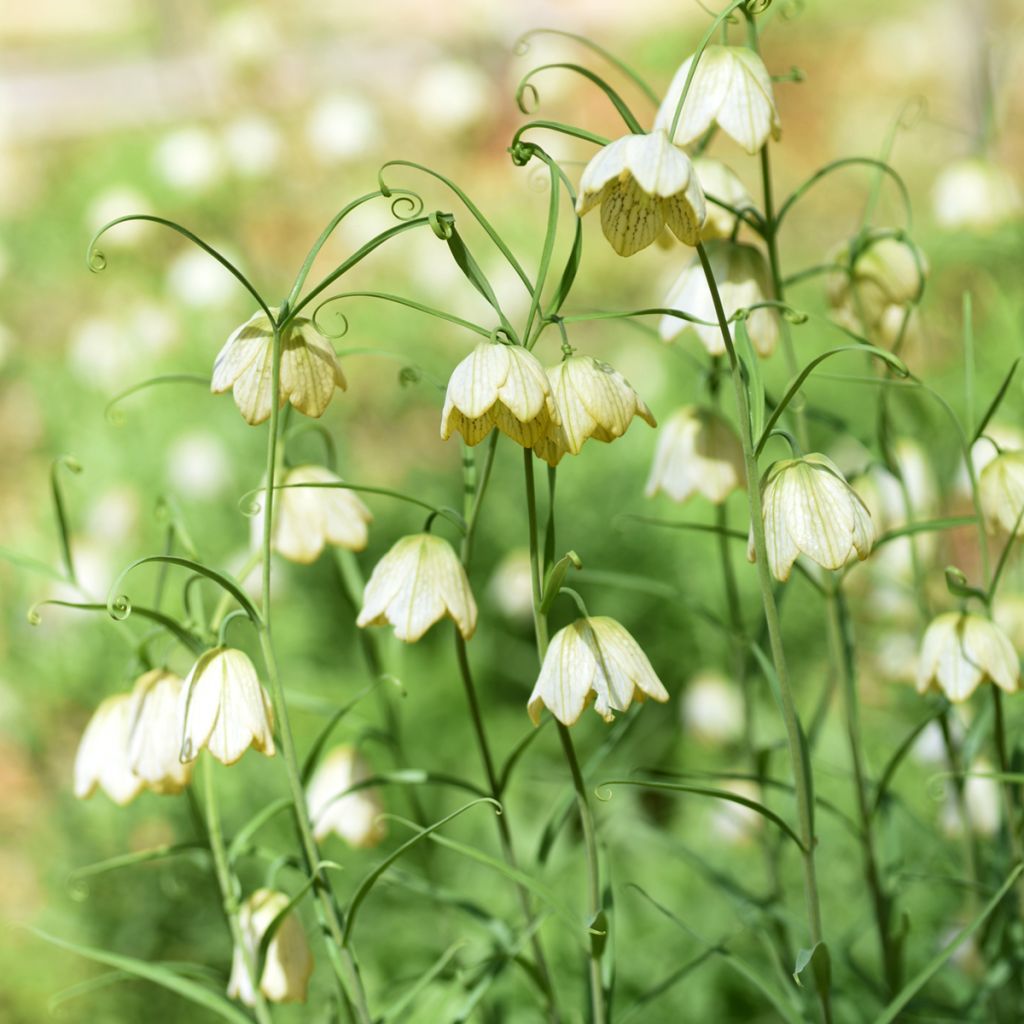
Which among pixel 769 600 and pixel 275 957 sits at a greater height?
pixel 769 600

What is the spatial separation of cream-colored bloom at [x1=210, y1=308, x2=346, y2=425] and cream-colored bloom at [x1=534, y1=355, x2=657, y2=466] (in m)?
0.16

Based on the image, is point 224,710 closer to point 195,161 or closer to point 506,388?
point 506,388

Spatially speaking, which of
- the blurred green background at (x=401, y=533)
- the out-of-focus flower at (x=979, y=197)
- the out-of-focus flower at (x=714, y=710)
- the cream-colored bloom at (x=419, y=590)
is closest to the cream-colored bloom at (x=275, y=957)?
the blurred green background at (x=401, y=533)

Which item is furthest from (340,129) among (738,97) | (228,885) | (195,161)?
(228,885)

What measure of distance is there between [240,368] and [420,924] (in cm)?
127

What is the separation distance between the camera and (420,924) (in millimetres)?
1991

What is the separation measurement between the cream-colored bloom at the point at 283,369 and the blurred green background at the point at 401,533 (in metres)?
0.12

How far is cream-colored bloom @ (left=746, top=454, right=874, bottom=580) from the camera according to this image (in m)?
0.93

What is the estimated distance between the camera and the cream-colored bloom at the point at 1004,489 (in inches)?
44.0

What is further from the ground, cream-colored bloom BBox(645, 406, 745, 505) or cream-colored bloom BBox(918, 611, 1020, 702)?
cream-colored bloom BBox(645, 406, 745, 505)

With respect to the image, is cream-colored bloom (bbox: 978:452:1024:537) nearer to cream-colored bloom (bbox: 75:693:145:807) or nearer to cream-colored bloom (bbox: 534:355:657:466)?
cream-colored bloom (bbox: 534:355:657:466)

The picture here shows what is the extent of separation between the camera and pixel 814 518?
93 centimetres

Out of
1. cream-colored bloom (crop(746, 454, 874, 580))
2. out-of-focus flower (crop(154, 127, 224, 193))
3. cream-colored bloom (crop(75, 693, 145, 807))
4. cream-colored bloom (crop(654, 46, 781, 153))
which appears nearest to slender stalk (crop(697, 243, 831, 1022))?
cream-colored bloom (crop(746, 454, 874, 580))

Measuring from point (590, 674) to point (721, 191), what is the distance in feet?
1.61
